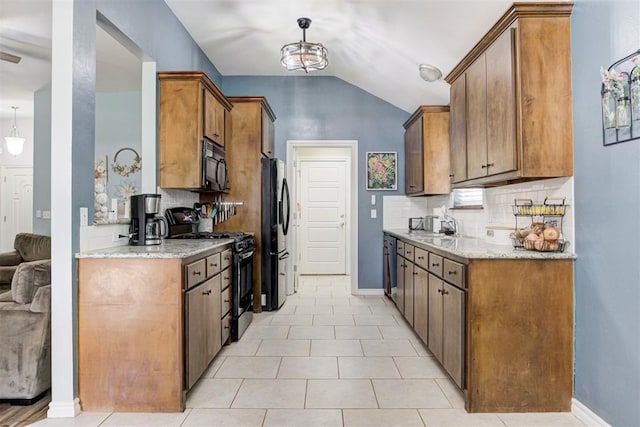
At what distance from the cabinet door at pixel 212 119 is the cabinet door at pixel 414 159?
7.30 ft

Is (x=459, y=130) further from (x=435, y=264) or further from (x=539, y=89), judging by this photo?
(x=435, y=264)

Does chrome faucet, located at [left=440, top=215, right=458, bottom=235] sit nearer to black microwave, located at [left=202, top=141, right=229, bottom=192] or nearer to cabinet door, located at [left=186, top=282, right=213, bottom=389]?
black microwave, located at [left=202, top=141, right=229, bottom=192]

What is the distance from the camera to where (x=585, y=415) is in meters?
2.01

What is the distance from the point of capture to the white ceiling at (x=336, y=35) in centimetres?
295

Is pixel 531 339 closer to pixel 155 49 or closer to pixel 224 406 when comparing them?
pixel 224 406

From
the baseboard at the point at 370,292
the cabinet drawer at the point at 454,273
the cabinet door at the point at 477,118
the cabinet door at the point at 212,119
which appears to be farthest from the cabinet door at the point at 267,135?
the cabinet drawer at the point at 454,273

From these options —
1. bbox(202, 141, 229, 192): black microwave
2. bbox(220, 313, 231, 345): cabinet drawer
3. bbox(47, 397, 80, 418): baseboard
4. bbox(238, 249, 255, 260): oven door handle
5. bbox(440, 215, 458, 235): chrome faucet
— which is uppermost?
bbox(202, 141, 229, 192): black microwave

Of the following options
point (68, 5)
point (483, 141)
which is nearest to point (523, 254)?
point (483, 141)

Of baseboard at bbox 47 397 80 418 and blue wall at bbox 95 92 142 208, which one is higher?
blue wall at bbox 95 92 142 208

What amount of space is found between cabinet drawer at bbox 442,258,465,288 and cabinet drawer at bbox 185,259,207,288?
159cm

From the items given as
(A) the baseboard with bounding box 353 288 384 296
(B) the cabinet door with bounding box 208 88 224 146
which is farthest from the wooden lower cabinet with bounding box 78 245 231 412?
(A) the baseboard with bounding box 353 288 384 296

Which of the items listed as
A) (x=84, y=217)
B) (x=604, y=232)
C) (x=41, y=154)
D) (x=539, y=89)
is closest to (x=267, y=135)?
(x=84, y=217)

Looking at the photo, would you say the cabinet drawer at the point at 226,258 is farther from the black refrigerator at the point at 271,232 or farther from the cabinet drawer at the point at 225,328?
the black refrigerator at the point at 271,232

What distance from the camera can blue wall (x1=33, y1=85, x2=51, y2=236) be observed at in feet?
16.8
